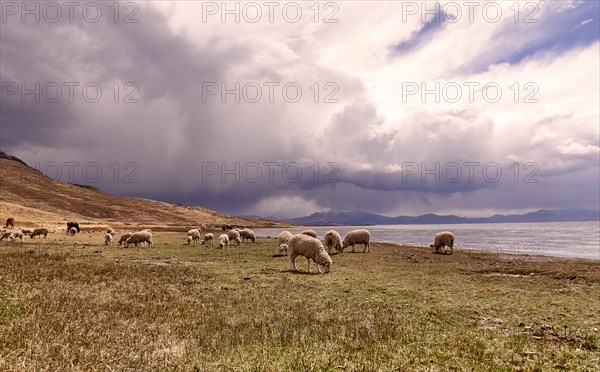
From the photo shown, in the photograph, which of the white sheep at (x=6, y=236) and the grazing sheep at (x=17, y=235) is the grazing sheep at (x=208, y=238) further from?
the white sheep at (x=6, y=236)

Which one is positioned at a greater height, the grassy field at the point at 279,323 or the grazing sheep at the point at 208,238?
the grassy field at the point at 279,323

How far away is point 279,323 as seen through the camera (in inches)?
451

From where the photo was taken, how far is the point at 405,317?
13.0 meters

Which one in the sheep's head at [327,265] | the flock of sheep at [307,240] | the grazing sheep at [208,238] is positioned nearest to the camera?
the sheep's head at [327,265]

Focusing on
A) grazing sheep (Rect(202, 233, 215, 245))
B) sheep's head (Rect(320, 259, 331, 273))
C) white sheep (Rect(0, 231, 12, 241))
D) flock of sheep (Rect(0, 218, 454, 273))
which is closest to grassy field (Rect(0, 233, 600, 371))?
sheep's head (Rect(320, 259, 331, 273))

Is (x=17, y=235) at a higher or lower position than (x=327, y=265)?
higher

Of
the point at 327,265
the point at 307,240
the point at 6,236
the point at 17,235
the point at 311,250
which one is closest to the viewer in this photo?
the point at 327,265

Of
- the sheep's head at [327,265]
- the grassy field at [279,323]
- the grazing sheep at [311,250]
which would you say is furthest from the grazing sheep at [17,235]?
the sheep's head at [327,265]

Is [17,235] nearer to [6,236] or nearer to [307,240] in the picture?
[6,236]

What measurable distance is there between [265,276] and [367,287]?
6.56 meters

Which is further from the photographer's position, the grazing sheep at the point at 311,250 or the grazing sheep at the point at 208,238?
the grazing sheep at the point at 208,238

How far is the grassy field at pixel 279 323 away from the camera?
A: 7758mm

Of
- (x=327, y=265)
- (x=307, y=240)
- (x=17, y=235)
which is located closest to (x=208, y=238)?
(x=17, y=235)

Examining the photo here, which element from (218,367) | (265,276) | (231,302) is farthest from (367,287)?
(218,367)
